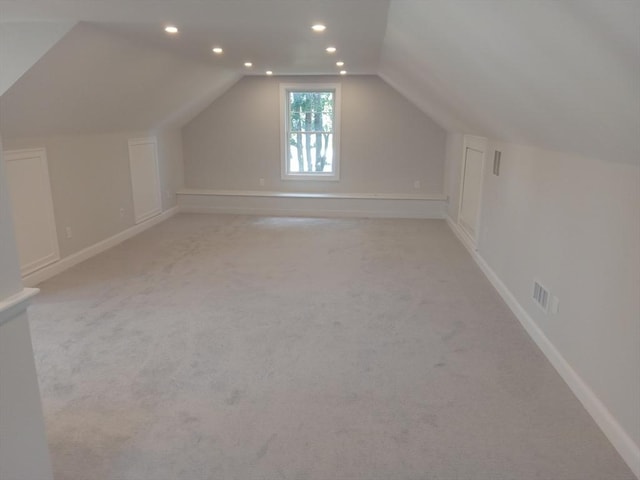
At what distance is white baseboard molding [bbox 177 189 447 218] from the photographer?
6562 mm

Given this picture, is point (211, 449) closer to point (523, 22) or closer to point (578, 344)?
point (578, 344)

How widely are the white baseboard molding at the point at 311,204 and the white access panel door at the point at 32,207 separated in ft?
9.51

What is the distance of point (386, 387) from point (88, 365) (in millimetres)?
1716

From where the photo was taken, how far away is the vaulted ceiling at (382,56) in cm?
150

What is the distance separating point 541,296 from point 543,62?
162cm

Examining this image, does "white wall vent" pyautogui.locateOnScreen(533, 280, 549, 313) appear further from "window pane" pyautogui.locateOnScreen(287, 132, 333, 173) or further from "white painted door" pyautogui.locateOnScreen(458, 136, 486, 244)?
"window pane" pyautogui.locateOnScreen(287, 132, 333, 173)

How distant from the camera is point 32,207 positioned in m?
3.83

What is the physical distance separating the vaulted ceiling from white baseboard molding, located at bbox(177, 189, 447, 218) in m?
1.68

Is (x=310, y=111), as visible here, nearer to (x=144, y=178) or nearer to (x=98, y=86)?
(x=144, y=178)

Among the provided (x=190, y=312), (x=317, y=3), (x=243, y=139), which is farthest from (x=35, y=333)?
(x=243, y=139)

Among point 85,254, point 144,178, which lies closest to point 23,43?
point 85,254

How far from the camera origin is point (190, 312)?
336cm

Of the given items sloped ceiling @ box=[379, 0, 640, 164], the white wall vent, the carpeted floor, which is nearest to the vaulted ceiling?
sloped ceiling @ box=[379, 0, 640, 164]

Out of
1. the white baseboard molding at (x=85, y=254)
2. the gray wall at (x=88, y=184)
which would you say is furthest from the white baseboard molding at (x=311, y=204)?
the gray wall at (x=88, y=184)
